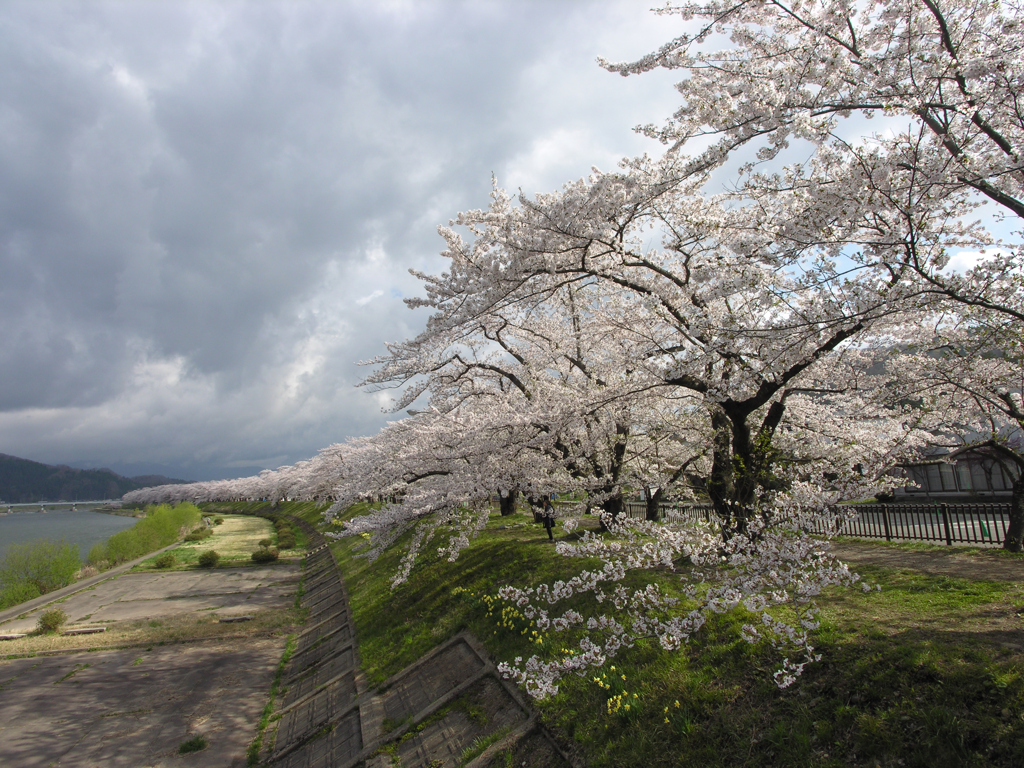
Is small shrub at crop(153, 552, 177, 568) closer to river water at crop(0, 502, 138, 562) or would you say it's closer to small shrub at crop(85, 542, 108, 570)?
small shrub at crop(85, 542, 108, 570)

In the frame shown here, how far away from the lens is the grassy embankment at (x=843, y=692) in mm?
4508

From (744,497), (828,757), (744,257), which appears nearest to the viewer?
(828,757)

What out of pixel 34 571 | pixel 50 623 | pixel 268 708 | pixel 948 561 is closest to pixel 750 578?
pixel 948 561

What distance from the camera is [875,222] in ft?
21.8

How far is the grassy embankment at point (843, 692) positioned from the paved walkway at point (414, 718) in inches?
24.7

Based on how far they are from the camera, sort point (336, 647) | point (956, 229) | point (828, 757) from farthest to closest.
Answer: point (336, 647)
point (956, 229)
point (828, 757)

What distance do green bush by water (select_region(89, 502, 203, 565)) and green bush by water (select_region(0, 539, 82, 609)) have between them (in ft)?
20.8

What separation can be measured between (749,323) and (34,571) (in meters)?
38.7

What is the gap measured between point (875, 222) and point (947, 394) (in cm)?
637

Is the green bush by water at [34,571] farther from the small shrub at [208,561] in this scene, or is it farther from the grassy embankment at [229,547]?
the small shrub at [208,561]

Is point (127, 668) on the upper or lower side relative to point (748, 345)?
lower

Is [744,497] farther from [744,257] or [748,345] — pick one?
[744,257]

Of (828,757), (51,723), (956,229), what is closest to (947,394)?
(956,229)

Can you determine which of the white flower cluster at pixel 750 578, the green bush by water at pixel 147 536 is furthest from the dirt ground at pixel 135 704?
the green bush by water at pixel 147 536
